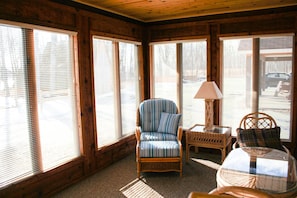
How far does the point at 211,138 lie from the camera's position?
12.7 feet

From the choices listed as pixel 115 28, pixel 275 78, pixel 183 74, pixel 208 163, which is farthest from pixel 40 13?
pixel 275 78

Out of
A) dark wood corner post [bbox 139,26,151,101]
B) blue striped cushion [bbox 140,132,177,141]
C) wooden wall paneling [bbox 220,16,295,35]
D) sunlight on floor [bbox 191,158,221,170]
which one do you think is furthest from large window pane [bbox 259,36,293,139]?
dark wood corner post [bbox 139,26,151,101]

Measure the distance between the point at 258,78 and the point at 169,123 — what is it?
1664 mm

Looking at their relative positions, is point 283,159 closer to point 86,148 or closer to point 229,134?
point 229,134

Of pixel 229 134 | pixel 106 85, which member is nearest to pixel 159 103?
pixel 106 85

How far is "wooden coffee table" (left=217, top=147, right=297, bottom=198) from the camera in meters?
2.21

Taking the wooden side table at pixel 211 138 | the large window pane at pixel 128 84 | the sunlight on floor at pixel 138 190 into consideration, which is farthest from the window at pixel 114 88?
the wooden side table at pixel 211 138

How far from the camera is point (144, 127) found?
4.15 m

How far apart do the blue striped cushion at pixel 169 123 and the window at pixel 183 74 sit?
83 cm

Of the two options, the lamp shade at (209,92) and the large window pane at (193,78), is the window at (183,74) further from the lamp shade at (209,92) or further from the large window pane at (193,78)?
the lamp shade at (209,92)

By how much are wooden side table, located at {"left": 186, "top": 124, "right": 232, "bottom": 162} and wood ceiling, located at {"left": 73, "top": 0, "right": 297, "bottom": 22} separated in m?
1.93

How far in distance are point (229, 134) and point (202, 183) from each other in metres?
1.03

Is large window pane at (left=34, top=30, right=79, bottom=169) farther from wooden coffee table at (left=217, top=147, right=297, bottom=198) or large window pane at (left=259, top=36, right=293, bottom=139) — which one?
large window pane at (left=259, top=36, right=293, bottom=139)

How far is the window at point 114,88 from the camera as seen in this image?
3.88 metres
